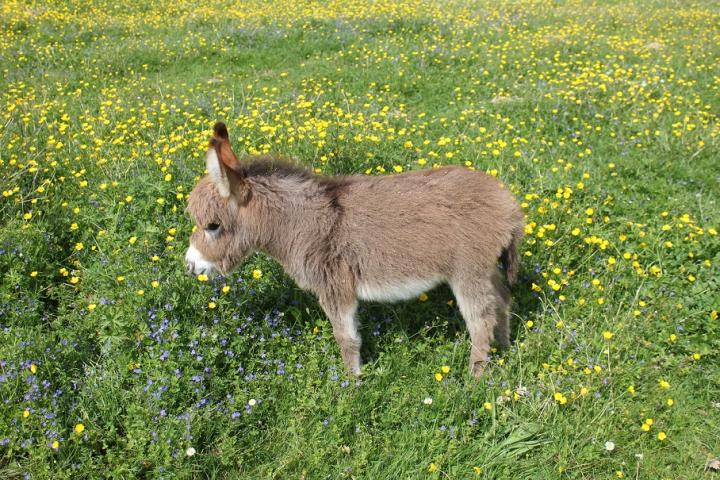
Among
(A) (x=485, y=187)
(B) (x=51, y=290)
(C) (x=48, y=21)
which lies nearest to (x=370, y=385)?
(A) (x=485, y=187)

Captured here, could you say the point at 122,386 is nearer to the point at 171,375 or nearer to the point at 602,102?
the point at 171,375

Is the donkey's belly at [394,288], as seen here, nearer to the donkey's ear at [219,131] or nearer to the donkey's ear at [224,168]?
the donkey's ear at [224,168]

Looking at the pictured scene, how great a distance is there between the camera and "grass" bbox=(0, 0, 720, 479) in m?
3.15

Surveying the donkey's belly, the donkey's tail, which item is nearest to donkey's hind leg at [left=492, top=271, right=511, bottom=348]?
the donkey's tail

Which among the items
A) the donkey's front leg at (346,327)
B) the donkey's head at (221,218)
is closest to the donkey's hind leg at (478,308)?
the donkey's front leg at (346,327)

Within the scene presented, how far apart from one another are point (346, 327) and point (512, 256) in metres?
1.28

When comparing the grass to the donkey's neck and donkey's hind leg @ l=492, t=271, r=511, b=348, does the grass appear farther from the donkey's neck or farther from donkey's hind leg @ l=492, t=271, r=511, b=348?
the donkey's neck

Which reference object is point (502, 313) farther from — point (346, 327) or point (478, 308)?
point (346, 327)

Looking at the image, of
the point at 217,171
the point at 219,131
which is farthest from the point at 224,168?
the point at 219,131

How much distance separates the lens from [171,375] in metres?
3.38

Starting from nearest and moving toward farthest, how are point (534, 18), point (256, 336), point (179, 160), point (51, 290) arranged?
point (256, 336), point (51, 290), point (179, 160), point (534, 18)

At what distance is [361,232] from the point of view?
3.38 metres

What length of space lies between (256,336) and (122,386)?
966 millimetres

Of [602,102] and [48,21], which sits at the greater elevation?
[48,21]
